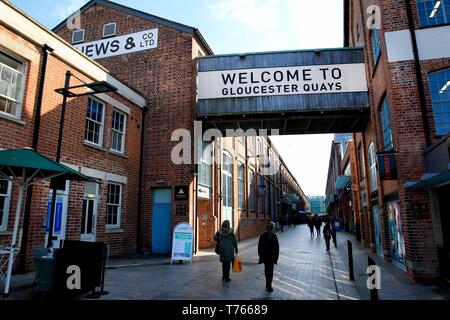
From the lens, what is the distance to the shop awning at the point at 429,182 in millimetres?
6854

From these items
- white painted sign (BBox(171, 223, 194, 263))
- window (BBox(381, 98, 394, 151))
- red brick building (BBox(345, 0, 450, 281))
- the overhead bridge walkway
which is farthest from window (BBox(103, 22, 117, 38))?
window (BBox(381, 98, 394, 151))

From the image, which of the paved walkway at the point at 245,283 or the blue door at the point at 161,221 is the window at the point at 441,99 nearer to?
the paved walkway at the point at 245,283

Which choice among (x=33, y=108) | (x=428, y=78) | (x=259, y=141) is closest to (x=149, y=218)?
(x=33, y=108)

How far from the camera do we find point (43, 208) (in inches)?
372

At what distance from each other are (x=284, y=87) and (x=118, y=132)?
760 cm

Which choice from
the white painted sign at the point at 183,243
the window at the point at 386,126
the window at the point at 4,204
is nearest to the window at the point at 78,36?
the window at the point at 4,204

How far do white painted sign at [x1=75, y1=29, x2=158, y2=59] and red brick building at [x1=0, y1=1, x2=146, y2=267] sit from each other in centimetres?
314

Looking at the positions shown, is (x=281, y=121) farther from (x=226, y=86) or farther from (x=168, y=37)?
(x=168, y=37)

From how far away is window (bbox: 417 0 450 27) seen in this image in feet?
32.1

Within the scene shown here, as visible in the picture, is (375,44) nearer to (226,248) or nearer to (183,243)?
(226,248)

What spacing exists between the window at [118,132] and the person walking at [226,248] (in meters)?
6.87

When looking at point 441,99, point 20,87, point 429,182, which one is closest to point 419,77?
point 441,99

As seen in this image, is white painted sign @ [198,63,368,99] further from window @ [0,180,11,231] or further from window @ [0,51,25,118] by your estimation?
window @ [0,180,11,231]
